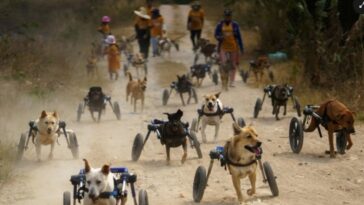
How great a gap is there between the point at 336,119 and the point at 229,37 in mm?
10936

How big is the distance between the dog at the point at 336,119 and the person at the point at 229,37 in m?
10.2

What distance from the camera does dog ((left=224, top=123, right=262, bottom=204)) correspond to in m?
9.71

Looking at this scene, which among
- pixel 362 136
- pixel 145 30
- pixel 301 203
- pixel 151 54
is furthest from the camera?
pixel 151 54

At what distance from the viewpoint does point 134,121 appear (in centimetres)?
1792

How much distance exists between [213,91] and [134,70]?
272 inches

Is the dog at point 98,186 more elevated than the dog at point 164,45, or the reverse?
the dog at point 164,45

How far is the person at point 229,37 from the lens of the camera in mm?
23141

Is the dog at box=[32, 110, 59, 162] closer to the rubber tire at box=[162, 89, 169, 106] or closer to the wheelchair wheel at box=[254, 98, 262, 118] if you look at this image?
the wheelchair wheel at box=[254, 98, 262, 118]

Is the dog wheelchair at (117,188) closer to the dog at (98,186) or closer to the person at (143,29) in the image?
the dog at (98,186)

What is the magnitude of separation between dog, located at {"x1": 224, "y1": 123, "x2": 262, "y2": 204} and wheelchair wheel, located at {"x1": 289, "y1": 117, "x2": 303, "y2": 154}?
137 inches

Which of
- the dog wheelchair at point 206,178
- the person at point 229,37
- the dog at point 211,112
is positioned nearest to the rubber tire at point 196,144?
the dog at point 211,112

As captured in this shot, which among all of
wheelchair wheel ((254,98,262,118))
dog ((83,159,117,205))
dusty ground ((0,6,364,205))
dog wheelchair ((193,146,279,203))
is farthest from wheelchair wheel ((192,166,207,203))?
wheelchair wheel ((254,98,262,118))

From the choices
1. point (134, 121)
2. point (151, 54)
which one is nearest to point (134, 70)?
point (151, 54)

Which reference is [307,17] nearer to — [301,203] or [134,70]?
[134,70]
